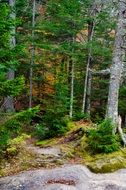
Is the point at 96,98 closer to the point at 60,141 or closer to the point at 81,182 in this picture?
the point at 60,141

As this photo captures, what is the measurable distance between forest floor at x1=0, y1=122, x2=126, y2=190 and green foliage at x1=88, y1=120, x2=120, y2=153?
33cm

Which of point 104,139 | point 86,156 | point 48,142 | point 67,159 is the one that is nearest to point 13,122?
point 67,159

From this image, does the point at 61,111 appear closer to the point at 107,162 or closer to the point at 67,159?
the point at 67,159

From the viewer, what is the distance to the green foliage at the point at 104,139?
1444 centimetres

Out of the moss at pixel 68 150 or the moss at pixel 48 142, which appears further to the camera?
the moss at pixel 48 142

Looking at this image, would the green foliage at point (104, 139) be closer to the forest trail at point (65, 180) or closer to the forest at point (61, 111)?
the forest at point (61, 111)

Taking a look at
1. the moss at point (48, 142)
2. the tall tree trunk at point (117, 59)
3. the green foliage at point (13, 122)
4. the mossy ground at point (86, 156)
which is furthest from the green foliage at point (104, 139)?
the green foliage at point (13, 122)

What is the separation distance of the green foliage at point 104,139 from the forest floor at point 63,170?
33 centimetres

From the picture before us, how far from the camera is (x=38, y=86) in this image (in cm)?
3012

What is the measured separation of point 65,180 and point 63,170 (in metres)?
0.81

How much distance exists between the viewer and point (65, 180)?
11.6 m

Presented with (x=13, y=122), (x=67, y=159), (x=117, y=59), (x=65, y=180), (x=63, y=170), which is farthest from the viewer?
(x=117, y=59)

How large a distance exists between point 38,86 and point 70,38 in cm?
516

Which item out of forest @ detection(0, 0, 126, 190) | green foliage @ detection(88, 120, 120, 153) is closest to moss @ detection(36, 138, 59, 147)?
forest @ detection(0, 0, 126, 190)
